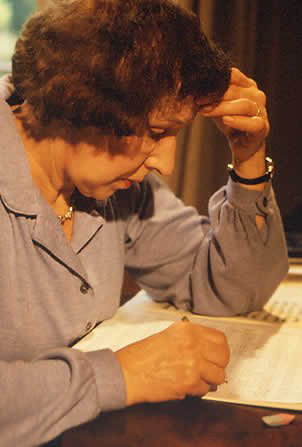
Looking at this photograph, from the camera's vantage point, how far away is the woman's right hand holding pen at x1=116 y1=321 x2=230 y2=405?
0.89 m

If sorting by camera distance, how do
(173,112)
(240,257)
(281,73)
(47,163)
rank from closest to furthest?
1. (173,112)
2. (47,163)
3. (240,257)
4. (281,73)

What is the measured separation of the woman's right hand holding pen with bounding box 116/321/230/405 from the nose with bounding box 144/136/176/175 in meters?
0.25

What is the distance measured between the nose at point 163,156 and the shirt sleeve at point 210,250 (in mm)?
281

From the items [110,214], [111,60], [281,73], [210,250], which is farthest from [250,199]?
[111,60]

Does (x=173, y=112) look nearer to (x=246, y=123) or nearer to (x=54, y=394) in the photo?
(x=246, y=123)

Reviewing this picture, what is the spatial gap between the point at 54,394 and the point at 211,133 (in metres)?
0.95

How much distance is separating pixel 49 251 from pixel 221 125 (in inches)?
17.2

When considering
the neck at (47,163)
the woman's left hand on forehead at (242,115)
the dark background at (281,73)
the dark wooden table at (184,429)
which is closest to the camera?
the dark wooden table at (184,429)

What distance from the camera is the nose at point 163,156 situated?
101cm

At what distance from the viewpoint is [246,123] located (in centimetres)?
119

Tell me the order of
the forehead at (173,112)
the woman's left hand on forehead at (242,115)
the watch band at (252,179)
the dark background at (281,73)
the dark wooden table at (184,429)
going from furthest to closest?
the dark background at (281,73) → the watch band at (252,179) → the woman's left hand on forehead at (242,115) → the forehead at (173,112) → the dark wooden table at (184,429)

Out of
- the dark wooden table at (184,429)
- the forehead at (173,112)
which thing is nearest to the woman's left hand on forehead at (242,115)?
the forehead at (173,112)

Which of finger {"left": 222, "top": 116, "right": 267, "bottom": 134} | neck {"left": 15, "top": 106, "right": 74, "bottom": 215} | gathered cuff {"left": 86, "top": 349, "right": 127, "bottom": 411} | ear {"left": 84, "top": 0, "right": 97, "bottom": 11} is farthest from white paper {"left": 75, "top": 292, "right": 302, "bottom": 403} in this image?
ear {"left": 84, "top": 0, "right": 97, "bottom": 11}

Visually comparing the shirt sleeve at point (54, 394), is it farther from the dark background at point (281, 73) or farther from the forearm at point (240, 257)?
the dark background at point (281, 73)
